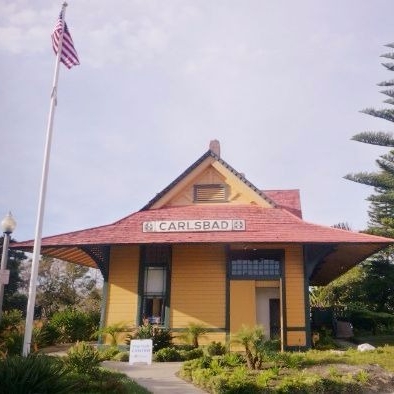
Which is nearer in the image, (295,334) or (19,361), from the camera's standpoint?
(19,361)

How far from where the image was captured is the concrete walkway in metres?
9.28

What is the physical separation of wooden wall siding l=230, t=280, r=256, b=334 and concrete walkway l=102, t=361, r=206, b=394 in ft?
11.8

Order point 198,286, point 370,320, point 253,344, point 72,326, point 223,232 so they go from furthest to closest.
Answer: point 370,320 → point 72,326 → point 198,286 → point 223,232 → point 253,344

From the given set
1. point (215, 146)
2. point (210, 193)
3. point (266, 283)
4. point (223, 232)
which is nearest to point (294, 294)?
point (266, 283)

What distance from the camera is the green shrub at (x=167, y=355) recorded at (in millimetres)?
13334

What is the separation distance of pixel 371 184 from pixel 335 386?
58.0ft

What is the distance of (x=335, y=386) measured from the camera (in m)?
9.17

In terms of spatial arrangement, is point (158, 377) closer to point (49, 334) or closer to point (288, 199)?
point (49, 334)

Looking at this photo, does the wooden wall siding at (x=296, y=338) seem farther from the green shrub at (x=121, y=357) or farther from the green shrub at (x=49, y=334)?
the green shrub at (x=49, y=334)

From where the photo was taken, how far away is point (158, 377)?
34.9ft

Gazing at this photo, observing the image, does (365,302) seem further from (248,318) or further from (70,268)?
(70,268)

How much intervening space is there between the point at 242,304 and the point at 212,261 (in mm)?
1967

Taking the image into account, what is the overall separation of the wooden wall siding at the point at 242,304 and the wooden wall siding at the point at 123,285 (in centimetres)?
354

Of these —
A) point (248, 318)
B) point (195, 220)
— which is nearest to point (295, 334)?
point (248, 318)
